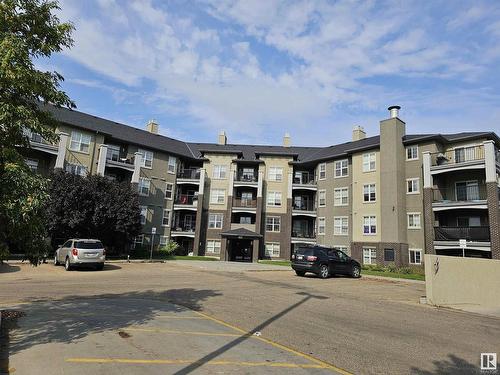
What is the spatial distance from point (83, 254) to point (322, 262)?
13399 mm

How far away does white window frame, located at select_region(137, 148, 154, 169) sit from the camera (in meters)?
41.8

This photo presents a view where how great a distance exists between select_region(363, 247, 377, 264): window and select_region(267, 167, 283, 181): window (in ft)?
45.0

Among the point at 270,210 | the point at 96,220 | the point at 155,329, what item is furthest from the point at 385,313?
the point at 270,210

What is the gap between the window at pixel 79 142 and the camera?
116ft

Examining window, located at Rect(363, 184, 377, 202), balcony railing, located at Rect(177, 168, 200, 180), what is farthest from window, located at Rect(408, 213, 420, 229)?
balcony railing, located at Rect(177, 168, 200, 180)

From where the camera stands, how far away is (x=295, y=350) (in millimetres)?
7090

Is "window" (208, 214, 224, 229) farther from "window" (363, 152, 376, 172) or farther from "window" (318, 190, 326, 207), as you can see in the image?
"window" (363, 152, 376, 172)

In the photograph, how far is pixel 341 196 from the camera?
41.1 m

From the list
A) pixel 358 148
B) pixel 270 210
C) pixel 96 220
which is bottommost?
pixel 96 220

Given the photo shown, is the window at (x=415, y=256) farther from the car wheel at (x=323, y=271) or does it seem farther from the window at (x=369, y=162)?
the car wheel at (x=323, y=271)

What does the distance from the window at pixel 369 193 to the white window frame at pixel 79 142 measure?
2643 cm

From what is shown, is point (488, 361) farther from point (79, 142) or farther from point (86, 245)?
point (79, 142)

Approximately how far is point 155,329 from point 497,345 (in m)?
7.30

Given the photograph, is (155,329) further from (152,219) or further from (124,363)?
(152,219)
